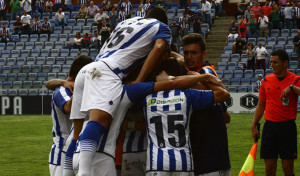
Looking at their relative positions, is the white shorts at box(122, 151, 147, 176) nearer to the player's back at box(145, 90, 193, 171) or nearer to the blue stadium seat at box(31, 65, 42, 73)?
the player's back at box(145, 90, 193, 171)

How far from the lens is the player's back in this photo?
5062mm

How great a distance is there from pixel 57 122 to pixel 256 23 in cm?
2315

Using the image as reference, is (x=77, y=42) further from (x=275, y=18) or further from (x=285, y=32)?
(x=285, y=32)

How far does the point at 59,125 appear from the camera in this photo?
6.50 m

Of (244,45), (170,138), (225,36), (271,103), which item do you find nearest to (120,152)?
(170,138)

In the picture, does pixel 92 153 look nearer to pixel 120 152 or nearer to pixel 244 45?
pixel 120 152

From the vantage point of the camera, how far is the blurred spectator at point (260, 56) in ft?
85.8

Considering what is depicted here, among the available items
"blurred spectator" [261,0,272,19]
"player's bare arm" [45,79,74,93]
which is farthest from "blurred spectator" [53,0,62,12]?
"player's bare arm" [45,79,74,93]

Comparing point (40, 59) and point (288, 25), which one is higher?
point (288, 25)

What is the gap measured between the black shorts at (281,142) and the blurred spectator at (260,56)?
18215 mm

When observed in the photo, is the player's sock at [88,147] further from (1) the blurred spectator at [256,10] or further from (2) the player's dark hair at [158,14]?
(1) the blurred spectator at [256,10]

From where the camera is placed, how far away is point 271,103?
8320 millimetres

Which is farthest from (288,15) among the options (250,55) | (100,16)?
(100,16)

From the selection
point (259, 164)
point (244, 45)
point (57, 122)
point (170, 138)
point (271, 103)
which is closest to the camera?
point (170, 138)
